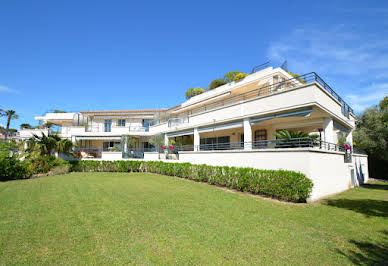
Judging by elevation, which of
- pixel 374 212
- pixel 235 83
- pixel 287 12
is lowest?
pixel 374 212

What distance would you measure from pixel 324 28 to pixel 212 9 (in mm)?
7705

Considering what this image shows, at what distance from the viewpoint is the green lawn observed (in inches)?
149

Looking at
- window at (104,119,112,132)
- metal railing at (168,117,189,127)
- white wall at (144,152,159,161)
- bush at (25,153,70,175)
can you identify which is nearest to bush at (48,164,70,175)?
bush at (25,153,70,175)

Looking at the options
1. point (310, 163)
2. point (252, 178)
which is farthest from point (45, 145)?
point (310, 163)

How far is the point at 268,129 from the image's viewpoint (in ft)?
57.2

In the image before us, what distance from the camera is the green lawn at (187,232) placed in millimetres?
3775

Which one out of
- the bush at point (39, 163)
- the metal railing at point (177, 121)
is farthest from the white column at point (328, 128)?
the bush at point (39, 163)

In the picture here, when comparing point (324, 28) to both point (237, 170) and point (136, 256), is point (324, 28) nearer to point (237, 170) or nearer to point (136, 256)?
point (237, 170)

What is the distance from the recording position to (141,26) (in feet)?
49.7

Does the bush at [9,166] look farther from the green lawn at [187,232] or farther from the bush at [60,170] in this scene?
the green lawn at [187,232]

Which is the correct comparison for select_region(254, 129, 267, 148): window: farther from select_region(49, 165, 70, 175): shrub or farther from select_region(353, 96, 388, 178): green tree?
select_region(49, 165, 70, 175): shrub

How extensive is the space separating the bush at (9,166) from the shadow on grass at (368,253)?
2084 centimetres

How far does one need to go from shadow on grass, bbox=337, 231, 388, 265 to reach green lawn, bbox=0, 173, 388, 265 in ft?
0.07

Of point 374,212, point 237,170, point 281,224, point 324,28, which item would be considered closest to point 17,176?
point 237,170
